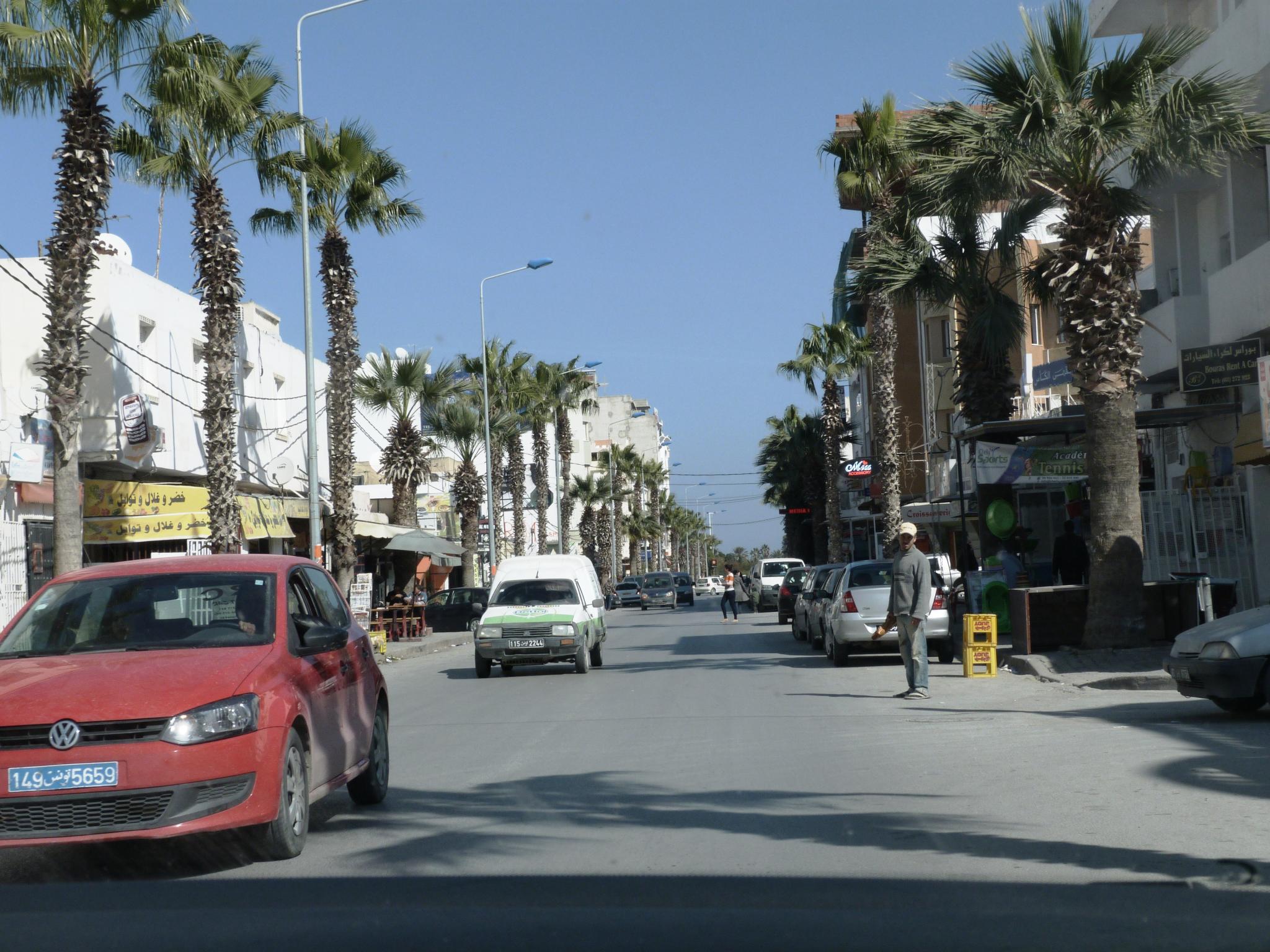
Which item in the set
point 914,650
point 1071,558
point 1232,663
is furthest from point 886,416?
point 1232,663

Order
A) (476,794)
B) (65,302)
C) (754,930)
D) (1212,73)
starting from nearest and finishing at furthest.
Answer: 1. (754,930)
2. (476,794)
3. (65,302)
4. (1212,73)

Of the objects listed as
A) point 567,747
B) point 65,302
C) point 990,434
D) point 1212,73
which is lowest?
point 567,747

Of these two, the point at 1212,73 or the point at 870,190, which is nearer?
the point at 1212,73

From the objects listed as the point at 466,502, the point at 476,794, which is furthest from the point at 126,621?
the point at 466,502

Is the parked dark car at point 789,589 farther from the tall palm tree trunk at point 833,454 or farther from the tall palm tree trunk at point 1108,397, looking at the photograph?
the tall palm tree trunk at point 1108,397

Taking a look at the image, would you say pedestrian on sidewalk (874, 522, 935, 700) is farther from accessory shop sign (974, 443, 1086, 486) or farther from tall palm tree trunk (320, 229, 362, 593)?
tall palm tree trunk (320, 229, 362, 593)

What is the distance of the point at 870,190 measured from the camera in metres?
33.7

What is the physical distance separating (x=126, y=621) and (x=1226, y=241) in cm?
2220

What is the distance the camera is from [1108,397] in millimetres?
18453

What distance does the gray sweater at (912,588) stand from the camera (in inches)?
619

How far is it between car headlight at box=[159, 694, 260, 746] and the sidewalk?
11.7 metres

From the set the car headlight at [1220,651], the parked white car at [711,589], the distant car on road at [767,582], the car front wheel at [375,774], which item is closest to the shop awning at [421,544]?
the distant car on road at [767,582]

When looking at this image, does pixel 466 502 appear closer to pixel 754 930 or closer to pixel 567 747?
pixel 567 747

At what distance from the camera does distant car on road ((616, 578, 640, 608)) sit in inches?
2704
